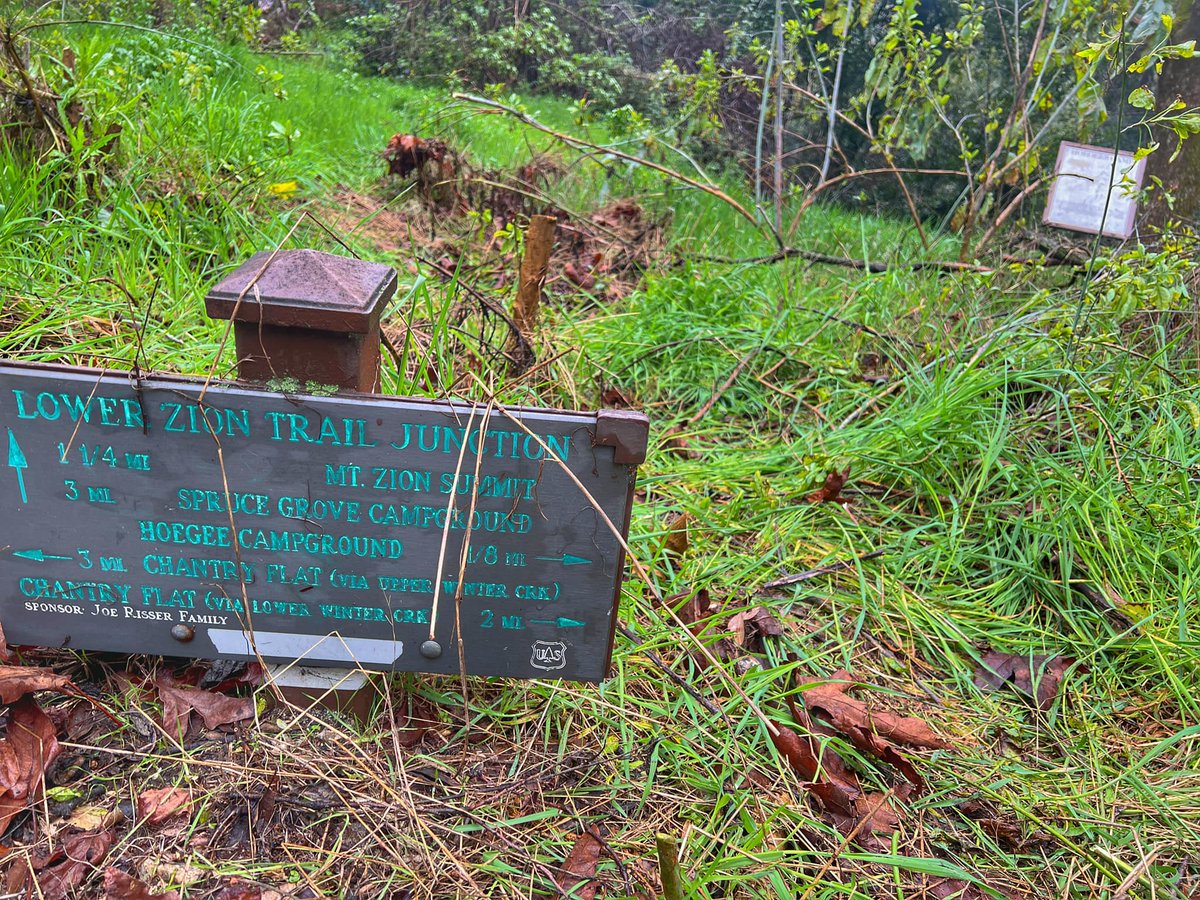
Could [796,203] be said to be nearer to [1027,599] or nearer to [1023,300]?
[1023,300]

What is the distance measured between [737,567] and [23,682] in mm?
1594

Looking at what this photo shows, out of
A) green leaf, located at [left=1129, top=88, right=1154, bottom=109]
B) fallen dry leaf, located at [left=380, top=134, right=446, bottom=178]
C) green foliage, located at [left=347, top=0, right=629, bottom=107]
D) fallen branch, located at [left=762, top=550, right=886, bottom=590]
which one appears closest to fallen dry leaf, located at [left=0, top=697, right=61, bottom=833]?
fallen branch, located at [left=762, top=550, right=886, bottom=590]

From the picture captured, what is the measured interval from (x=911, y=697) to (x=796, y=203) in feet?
17.0

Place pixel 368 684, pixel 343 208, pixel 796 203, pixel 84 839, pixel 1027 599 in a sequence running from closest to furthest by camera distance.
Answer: pixel 84 839
pixel 368 684
pixel 1027 599
pixel 343 208
pixel 796 203

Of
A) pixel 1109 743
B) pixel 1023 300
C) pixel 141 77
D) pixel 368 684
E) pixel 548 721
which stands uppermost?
pixel 141 77

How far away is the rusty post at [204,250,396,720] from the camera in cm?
133

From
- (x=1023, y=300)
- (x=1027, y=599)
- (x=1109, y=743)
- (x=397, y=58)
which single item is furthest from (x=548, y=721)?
(x=397, y=58)

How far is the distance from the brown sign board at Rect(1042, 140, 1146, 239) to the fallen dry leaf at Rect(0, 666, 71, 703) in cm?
406

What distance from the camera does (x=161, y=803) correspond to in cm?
139

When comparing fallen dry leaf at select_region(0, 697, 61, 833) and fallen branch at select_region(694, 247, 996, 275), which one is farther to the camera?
fallen branch at select_region(694, 247, 996, 275)

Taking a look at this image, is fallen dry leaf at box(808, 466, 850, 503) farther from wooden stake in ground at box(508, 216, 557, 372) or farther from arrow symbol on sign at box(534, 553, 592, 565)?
arrow symbol on sign at box(534, 553, 592, 565)

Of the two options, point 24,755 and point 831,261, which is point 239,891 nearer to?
point 24,755

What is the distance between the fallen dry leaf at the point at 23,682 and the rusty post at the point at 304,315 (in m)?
0.65

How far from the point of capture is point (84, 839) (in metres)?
1.31
